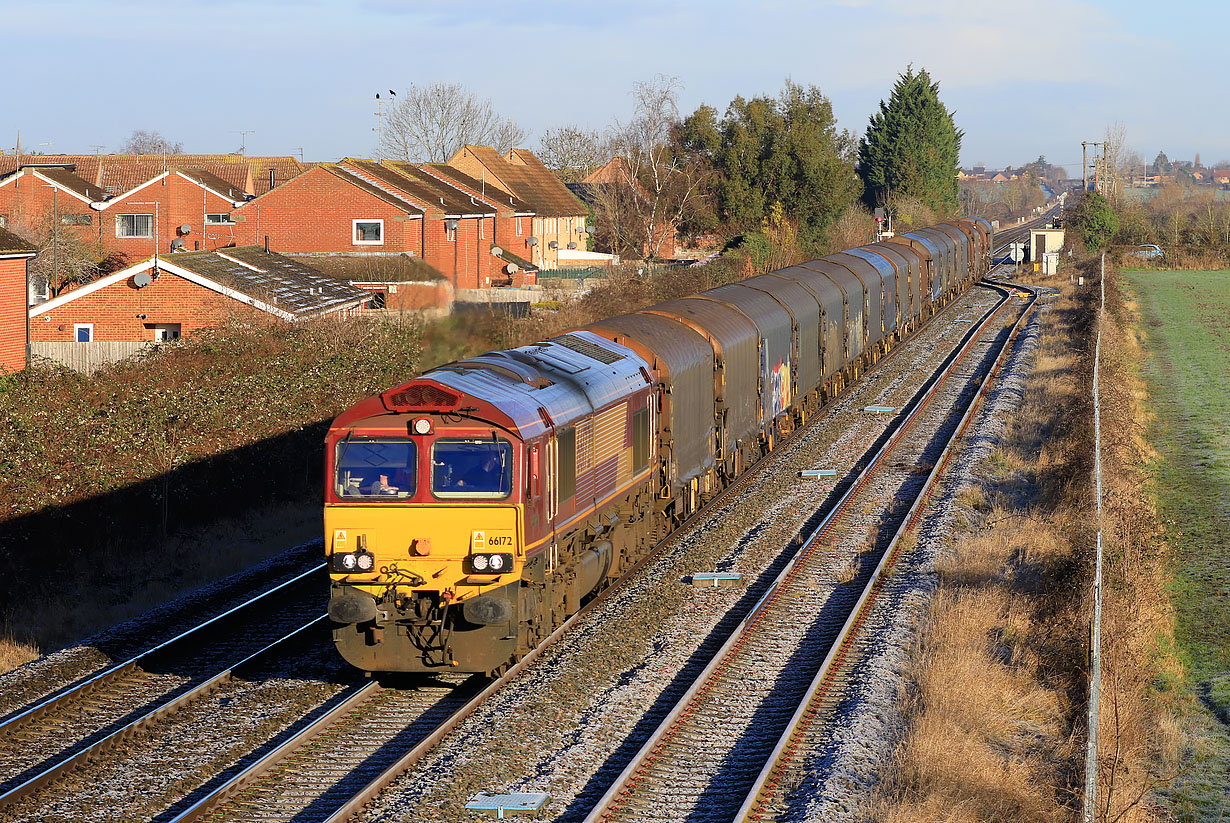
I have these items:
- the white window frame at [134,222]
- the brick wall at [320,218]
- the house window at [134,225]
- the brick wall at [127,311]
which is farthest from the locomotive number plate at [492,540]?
the house window at [134,225]

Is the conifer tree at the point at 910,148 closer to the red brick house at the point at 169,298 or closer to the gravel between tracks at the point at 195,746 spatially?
the red brick house at the point at 169,298

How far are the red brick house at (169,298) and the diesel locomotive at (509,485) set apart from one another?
49.3 ft

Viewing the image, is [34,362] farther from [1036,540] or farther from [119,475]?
[1036,540]

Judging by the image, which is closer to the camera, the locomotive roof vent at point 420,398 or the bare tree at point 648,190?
the locomotive roof vent at point 420,398

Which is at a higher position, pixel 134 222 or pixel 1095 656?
pixel 134 222

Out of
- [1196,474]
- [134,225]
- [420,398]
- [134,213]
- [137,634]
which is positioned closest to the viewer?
[420,398]

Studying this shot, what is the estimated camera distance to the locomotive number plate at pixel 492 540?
486 inches

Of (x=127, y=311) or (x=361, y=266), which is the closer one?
(x=127, y=311)

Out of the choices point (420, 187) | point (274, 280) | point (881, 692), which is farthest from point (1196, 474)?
point (420, 187)

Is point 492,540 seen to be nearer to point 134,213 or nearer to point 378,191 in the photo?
point 378,191

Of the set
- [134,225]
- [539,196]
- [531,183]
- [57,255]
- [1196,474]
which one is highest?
[531,183]

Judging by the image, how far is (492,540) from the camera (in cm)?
1235

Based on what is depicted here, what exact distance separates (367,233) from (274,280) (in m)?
12.7

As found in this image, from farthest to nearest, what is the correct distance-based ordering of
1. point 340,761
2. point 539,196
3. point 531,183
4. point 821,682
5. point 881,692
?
point 531,183, point 539,196, point 821,682, point 881,692, point 340,761
